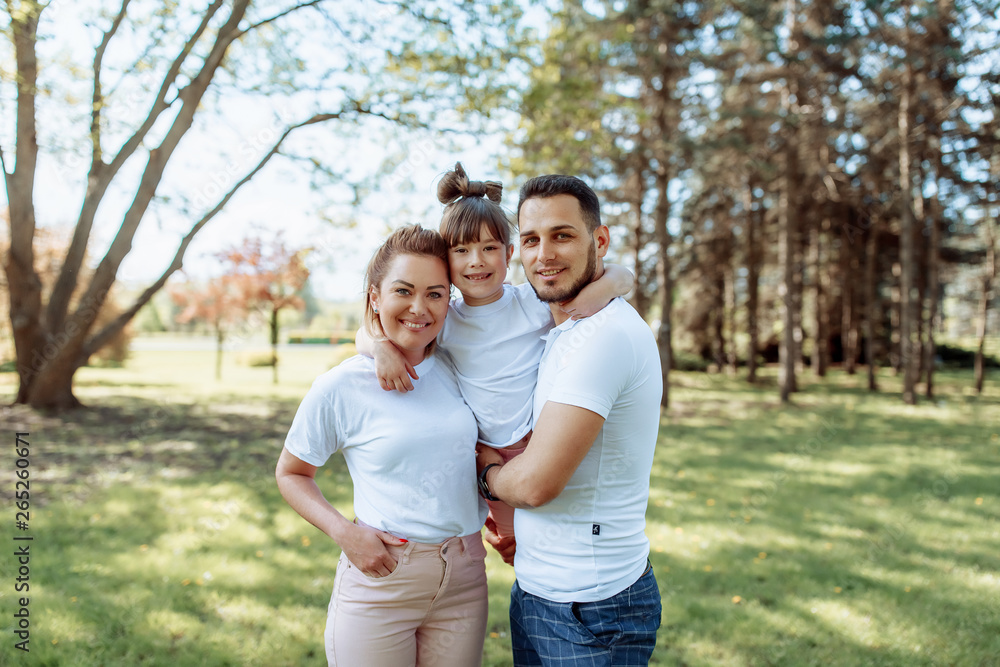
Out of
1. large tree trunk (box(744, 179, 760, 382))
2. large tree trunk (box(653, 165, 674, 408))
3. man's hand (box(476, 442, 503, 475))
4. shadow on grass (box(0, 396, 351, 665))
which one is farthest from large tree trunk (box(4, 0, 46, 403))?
large tree trunk (box(744, 179, 760, 382))

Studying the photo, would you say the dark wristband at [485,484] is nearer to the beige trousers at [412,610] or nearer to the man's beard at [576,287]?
the beige trousers at [412,610]

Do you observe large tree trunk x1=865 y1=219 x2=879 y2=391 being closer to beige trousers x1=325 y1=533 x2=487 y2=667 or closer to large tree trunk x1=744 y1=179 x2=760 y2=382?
large tree trunk x1=744 y1=179 x2=760 y2=382

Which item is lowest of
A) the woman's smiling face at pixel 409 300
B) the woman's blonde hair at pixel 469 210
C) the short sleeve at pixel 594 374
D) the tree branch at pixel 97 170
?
the short sleeve at pixel 594 374

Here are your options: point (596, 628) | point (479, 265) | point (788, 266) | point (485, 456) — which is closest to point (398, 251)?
point (479, 265)

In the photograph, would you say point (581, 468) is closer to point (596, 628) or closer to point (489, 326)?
point (596, 628)

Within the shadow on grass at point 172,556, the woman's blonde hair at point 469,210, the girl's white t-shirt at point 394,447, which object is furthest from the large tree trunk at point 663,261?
the girl's white t-shirt at point 394,447

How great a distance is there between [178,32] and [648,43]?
361 inches

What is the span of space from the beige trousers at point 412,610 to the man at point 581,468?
8.6 inches

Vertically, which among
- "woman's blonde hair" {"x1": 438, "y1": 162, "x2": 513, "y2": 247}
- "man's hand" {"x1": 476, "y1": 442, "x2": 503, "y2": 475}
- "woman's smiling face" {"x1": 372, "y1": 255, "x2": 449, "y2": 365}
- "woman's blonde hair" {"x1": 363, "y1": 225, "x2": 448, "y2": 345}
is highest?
"woman's blonde hair" {"x1": 438, "y1": 162, "x2": 513, "y2": 247}

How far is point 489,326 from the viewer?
2256 millimetres

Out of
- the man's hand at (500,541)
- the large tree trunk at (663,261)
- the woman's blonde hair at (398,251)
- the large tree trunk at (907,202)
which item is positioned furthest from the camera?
the large tree trunk at (907,202)

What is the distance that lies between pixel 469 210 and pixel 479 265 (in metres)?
0.20

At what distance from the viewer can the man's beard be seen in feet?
6.48

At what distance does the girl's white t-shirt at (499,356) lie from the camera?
83.9 inches
